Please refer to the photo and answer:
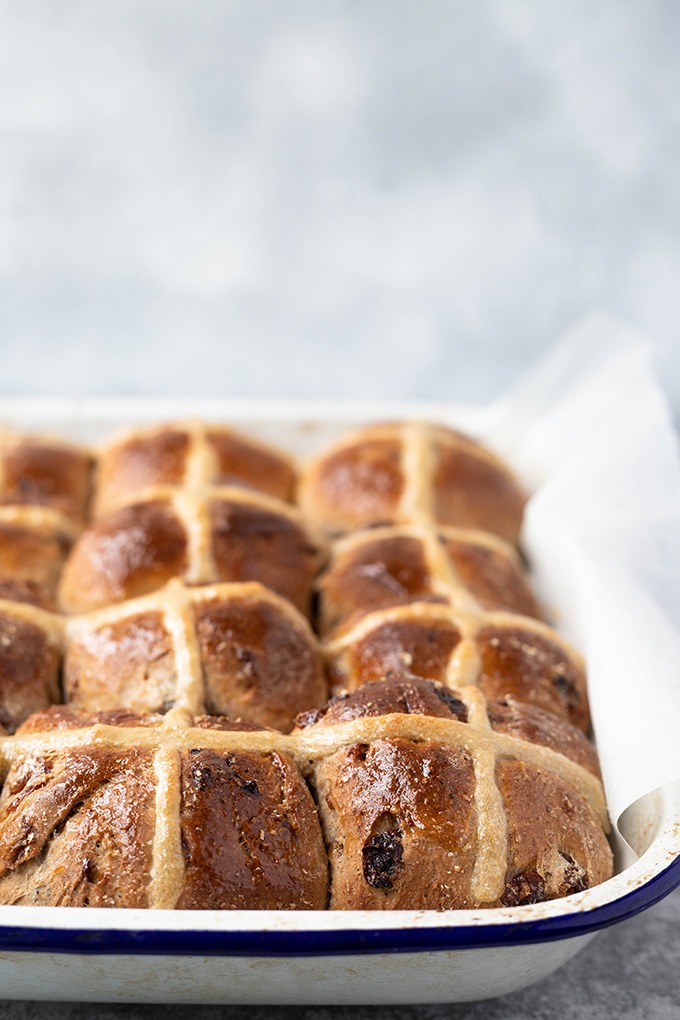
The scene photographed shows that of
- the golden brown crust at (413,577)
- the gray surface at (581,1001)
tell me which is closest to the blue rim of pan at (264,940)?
the gray surface at (581,1001)

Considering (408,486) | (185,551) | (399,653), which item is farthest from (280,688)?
(408,486)

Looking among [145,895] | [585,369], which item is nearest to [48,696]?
[145,895]

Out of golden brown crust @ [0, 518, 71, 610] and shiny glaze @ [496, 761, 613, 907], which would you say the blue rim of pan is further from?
golden brown crust @ [0, 518, 71, 610]

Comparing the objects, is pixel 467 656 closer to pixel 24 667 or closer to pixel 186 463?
pixel 24 667

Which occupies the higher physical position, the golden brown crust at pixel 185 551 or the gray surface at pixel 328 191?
the gray surface at pixel 328 191

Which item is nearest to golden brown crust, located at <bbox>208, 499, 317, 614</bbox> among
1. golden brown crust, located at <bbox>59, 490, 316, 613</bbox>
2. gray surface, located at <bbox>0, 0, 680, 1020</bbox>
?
golden brown crust, located at <bbox>59, 490, 316, 613</bbox>

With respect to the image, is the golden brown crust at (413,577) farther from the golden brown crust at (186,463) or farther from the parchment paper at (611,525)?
the golden brown crust at (186,463)
